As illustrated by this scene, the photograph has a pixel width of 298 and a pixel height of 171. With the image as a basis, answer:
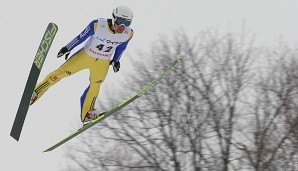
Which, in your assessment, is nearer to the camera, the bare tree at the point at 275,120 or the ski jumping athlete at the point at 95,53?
the ski jumping athlete at the point at 95,53

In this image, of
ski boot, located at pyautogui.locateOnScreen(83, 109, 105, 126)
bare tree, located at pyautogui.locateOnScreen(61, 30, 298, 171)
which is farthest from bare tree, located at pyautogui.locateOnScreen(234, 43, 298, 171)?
ski boot, located at pyautogui.locateOnScreen(83, 109, 105, 126)

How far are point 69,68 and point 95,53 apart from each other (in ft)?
1.53

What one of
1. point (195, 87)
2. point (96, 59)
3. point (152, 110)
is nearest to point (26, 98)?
point (96, 59)

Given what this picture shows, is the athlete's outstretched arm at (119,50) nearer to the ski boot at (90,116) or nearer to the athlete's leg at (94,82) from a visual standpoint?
the athlete's leg at (94,82)

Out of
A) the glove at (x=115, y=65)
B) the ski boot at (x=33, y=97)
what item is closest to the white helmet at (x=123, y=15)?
the glove at (x=115, y=65)

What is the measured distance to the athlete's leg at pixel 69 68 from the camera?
351 inches

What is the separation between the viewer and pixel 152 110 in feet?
78.9

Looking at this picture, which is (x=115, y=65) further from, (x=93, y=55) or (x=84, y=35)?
(x=84, y=35)

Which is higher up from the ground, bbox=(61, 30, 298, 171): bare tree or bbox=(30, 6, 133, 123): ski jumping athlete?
bbox=(61, 30, 298, 171): bare tree

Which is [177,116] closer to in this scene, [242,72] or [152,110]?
[152,110]

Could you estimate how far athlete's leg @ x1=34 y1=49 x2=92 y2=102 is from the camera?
29.2ft

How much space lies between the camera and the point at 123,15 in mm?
8234

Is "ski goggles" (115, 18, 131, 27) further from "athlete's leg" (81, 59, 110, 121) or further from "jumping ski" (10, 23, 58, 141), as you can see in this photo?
"jumping ski" (10, 23, 58, 141)

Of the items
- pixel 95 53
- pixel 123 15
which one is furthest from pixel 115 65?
pixel 123 15
